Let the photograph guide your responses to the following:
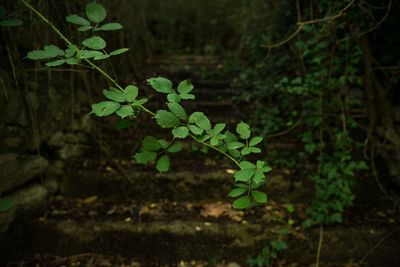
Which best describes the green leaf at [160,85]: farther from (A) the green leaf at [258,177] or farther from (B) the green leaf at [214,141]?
(A) the green leaf at [258,177]

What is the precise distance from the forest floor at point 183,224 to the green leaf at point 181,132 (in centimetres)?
158

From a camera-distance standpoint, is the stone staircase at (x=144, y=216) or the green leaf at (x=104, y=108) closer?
the green leaf at (x=104, y=108)

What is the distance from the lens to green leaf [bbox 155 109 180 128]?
1192 mm

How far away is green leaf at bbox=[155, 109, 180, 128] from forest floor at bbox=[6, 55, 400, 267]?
1.58 metres

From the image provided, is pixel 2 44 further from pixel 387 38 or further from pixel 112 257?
pixel 387 38

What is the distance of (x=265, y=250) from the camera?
253 centimetres

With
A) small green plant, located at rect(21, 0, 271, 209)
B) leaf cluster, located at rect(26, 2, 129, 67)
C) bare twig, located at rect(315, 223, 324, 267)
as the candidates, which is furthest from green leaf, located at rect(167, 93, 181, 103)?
bare twig, located at rect(315, 223, 324, 267)

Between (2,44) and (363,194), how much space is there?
2.85m

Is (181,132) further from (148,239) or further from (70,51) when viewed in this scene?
(148,239)

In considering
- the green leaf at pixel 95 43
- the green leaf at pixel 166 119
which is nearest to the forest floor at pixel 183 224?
the green leaf at pixel 166 119

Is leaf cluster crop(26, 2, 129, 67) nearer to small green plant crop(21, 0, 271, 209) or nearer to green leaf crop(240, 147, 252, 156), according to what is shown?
small green plant crop(21, 0, 271, 209)

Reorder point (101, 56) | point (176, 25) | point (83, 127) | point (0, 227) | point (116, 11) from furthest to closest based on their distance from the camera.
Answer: point (176, 25), point (116, 11), point (83, 127), point (0, 227), point (101, 56)

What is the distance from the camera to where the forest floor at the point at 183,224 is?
100.0 inches

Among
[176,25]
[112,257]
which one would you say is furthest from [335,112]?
[176,25]
